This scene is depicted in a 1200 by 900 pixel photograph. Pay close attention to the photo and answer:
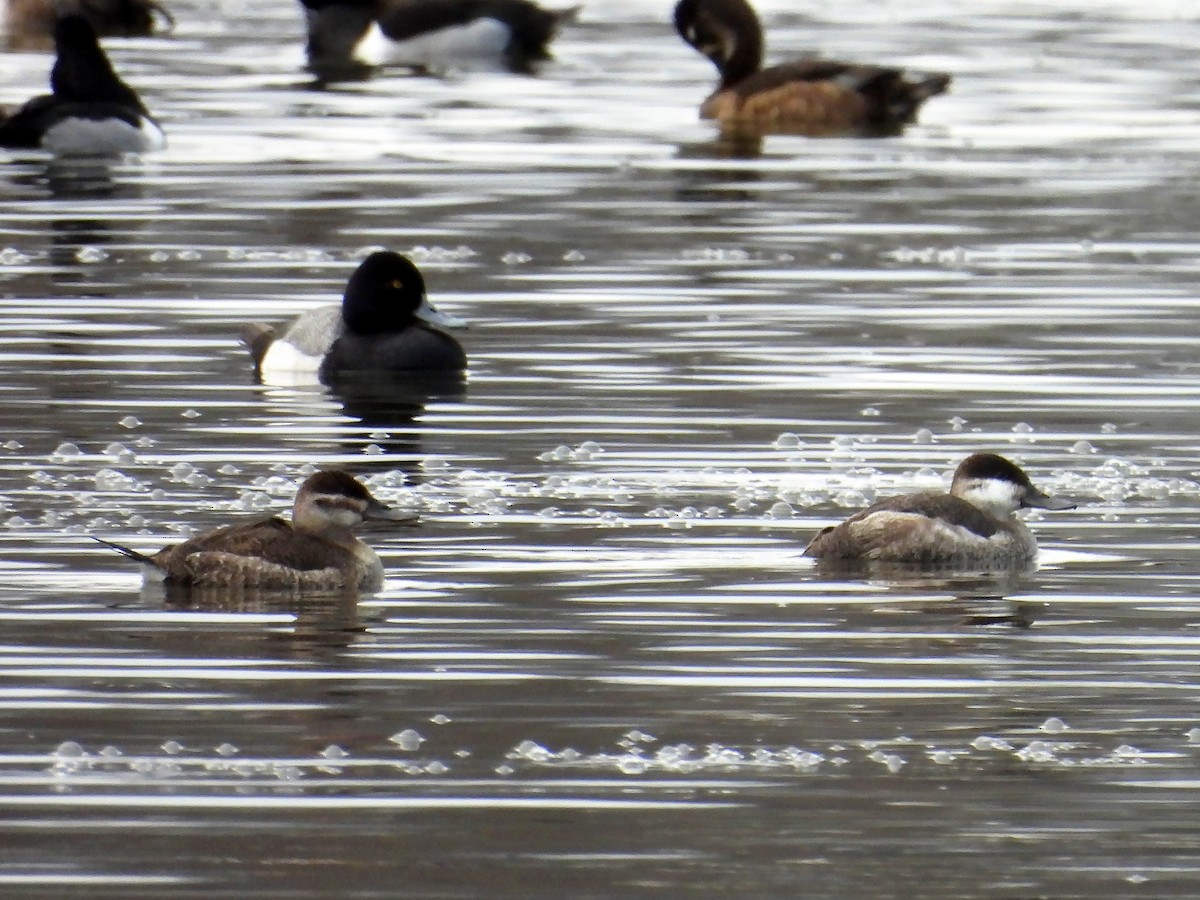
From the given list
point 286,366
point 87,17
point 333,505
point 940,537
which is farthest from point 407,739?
point 87,17

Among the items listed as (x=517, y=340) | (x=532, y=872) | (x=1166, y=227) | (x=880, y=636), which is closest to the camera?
(x=532, y=872)

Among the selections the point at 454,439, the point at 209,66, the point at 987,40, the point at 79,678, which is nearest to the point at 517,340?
the point at 454,439

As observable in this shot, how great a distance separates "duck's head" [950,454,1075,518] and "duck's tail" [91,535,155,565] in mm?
3099

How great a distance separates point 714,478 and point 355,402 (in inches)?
151

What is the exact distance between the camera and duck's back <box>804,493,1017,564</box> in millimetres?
11852

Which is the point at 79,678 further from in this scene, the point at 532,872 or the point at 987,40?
the point at 987,40

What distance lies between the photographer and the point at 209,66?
123 ft

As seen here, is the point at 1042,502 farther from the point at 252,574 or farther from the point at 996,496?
the point at 252,574

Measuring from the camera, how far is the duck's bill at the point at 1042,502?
12.4 metres

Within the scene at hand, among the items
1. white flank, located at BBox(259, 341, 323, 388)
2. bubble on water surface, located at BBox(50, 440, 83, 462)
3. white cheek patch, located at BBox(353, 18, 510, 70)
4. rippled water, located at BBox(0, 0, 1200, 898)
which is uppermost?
white cheek patch, located at BBox(353, 18, 510, 70)

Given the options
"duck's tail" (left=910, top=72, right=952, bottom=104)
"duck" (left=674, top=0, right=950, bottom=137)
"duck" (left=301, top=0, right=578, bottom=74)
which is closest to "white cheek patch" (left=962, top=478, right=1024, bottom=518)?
"duck" (left=674, top=0, right=950, bottom=137)

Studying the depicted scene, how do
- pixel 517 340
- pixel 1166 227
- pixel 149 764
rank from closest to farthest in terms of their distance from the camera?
1. pixel 149 764
2. pixel 517 340
3. pixel 1166 227

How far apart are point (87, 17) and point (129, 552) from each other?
30564mm

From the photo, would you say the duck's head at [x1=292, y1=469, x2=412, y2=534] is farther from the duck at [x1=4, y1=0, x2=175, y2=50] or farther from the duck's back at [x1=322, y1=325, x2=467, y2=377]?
the duck at [x1=4, y1=0, x2=175, y2=50]
